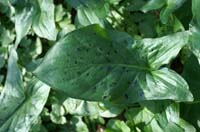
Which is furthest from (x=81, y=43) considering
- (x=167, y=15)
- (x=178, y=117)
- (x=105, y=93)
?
(x=178, y=117)

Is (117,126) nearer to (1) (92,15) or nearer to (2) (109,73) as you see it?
(2) (109,73)

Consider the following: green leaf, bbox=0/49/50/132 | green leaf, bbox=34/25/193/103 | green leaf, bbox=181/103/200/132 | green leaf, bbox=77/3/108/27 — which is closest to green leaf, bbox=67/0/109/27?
green leaf, bbox=77/3/108/27

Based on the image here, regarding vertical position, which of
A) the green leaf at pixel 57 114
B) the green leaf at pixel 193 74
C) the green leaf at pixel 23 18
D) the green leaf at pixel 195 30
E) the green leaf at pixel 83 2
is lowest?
the green leaf at pixel 57 114

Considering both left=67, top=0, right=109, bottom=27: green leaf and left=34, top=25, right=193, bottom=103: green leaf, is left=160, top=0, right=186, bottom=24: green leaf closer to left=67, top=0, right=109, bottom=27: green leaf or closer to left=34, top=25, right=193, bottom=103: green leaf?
left=34, top=25, right=193, bottom=103: green leaf

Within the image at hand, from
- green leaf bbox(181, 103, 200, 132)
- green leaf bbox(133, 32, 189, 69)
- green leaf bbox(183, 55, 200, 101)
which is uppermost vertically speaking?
green leaf bbox(133, 32, 189, 69)

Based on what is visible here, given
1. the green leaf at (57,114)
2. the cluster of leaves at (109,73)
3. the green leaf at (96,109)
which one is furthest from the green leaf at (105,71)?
the green leaf at (57,114)

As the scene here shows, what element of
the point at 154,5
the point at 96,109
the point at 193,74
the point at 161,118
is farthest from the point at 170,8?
the point at 96,109

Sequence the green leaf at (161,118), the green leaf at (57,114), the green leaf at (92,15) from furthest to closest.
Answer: the green leaf at (57,114)
the green leaf at (92,15)
the green leaf at (161,118)

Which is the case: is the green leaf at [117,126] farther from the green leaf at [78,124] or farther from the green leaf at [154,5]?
the green leaf at [154,5]

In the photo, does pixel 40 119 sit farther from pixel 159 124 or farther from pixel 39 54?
pixel 159 124
